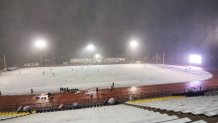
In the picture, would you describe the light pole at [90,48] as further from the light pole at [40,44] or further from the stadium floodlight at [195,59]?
the stadium floodlight at [195,59]

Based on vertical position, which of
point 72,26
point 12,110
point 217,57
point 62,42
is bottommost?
point 12,110

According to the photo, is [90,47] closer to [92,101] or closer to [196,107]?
[92,101]

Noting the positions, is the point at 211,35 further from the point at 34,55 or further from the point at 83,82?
the point at 34,55

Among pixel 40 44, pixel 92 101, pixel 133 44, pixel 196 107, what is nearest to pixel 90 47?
pixel 133 44

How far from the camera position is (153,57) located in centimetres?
6128

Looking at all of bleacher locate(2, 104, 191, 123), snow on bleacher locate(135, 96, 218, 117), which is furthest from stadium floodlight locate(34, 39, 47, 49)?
snow on bleacher locate(135, 96, 218, 117)

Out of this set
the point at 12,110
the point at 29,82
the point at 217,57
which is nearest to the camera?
the point at 12,110

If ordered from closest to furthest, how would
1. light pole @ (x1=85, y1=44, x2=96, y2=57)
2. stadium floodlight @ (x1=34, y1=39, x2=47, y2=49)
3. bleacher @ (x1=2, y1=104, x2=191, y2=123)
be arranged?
1. bleacher @ (x1=2, y1=104, x2=191, y2=123)
2. stadium floodlight @ (x1=34, y1=39, x2=47, y2=49)
3. light pole @ (x1=85, y1=44, x2=96, y2=57)

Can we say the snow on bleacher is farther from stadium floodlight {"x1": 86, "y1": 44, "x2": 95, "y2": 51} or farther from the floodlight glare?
stadium floodlight {"x1": 86, "y1": 44, "x2": 95, "y2": 51}

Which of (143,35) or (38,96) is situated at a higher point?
(143,35)

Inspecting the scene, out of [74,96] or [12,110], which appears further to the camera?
[74,96]

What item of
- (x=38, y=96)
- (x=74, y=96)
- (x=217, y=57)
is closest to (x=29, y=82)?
(x=38, y=96)

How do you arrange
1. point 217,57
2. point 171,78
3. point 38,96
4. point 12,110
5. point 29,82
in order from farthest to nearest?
point 217,57 < point 171,78 < point 29,82 < point 38,96 < point 12,110

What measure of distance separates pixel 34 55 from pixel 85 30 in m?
16.2
